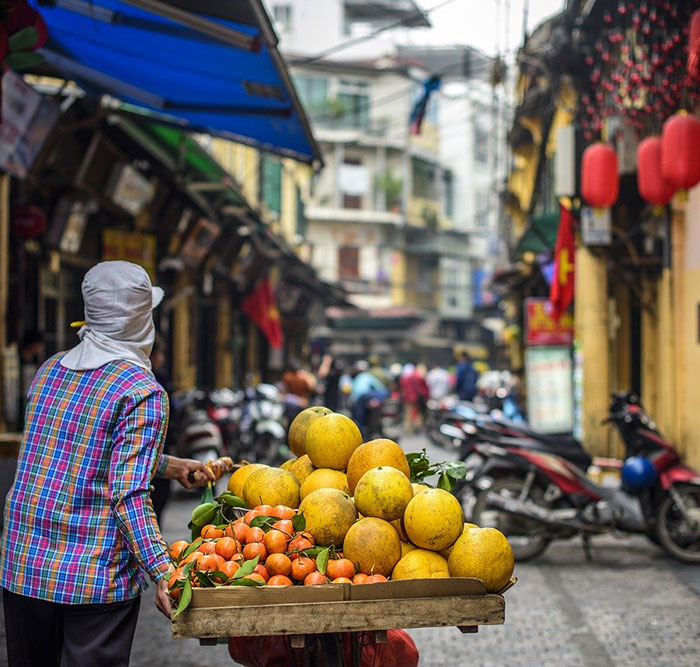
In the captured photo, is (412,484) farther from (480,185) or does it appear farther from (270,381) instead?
(480,185)

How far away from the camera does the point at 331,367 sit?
1917cm

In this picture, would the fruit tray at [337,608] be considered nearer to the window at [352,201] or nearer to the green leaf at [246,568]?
the green leaf at [246,568]

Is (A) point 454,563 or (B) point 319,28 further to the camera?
(B) point 319,28

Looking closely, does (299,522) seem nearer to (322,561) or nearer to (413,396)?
(322,561)

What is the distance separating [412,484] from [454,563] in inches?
20.4

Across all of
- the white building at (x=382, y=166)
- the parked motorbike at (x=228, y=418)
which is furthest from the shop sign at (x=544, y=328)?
the white building at (x=382, y=166)

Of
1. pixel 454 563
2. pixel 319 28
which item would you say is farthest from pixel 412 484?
pixel 319 28

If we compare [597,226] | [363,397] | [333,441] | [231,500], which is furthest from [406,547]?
[363,397]

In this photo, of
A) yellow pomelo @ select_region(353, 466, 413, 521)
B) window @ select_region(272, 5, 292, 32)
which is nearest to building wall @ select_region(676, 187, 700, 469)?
yellow pomelo @ select_region(353, 466, 413, 521)

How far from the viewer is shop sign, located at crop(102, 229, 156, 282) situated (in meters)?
12.4

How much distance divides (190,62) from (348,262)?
131 feet

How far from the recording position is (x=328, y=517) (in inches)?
129

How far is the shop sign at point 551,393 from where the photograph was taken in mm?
13633

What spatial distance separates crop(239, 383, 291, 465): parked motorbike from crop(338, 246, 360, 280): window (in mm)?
32669
